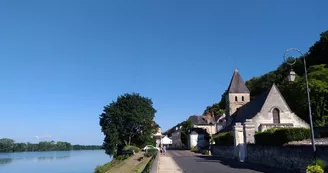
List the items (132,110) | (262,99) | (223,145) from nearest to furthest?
(223,145) < (262,99) < (132,110)

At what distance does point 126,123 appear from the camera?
198 feet

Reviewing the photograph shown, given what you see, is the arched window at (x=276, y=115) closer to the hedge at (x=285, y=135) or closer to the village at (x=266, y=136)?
the village at (x=266, y=136)

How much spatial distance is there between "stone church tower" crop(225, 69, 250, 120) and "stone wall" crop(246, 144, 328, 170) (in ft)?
110

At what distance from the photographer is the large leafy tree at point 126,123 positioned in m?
58.5

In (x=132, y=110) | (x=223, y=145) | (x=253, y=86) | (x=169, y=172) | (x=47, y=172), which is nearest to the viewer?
(x=169, y=172)

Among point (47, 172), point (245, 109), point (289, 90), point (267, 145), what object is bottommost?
point (47, 172)

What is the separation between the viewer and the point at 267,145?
21578mm

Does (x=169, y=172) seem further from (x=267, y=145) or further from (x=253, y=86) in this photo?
(x=253, y=86)

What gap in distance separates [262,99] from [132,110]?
1018 inches

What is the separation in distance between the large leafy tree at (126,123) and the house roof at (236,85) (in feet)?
53.3

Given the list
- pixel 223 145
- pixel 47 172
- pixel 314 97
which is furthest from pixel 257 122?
pixel 47 172

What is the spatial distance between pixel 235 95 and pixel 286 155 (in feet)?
133

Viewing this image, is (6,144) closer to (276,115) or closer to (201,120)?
(201,120)

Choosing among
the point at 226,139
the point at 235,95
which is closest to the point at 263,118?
the point at 226,139
